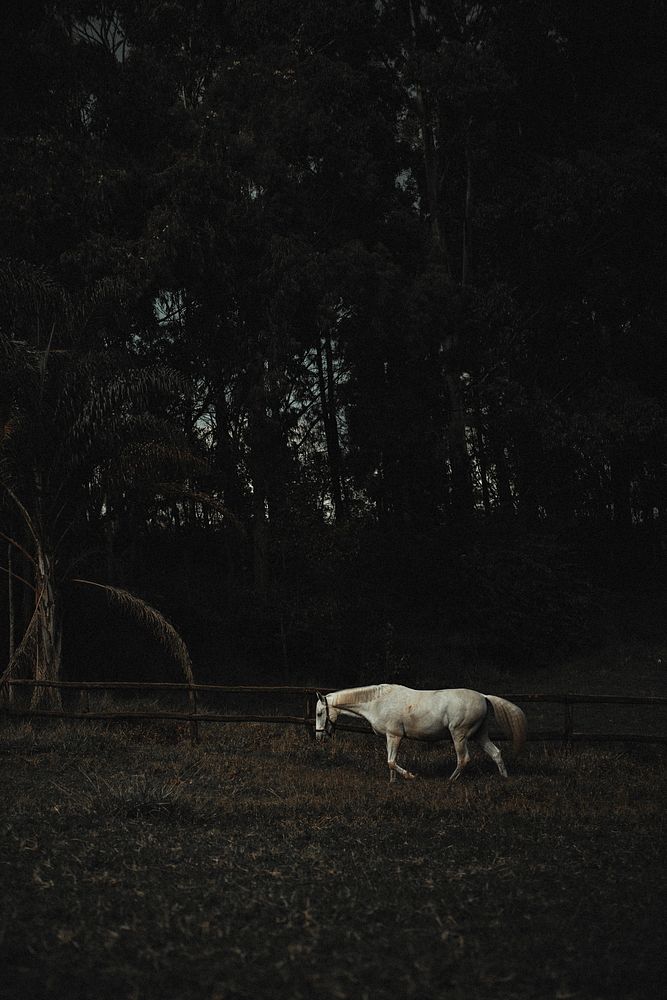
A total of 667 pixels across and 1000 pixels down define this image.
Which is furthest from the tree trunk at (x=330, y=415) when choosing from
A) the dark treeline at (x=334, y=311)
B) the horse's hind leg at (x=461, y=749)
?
the horse's hind leg at (x=461, y=749)

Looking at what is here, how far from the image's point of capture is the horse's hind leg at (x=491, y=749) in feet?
36.6

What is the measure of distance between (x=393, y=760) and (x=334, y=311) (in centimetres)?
1548

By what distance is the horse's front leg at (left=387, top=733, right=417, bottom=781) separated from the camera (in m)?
11.0

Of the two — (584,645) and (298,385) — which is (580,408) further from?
(298,385)

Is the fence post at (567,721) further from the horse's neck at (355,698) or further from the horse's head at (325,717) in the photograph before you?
the horse's head at (325,717)

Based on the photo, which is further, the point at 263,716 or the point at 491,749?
the point at 263,716

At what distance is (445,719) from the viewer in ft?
37.1

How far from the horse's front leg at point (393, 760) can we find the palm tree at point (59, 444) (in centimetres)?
573

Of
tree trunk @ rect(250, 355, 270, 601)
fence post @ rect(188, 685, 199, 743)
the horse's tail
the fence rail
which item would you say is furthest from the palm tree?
tree trunk @ rect(250, 355, 270, 601)

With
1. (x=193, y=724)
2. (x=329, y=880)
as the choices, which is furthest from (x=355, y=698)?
(x=329, y=880)

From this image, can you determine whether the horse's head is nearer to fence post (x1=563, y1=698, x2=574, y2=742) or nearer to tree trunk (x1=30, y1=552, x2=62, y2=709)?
fence post (x1=563, y1=698, x2=574, y2=742)

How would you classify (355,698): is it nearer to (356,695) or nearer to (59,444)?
(356,695)

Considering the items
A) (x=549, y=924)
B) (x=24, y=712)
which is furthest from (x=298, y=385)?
(x=549, y=924)

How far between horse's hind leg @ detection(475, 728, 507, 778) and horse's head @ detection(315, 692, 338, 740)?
1.92m
